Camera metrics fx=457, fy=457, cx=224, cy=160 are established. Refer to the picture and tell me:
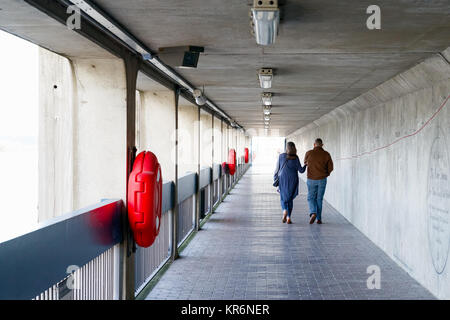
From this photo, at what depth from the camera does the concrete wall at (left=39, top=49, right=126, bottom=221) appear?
3.98m

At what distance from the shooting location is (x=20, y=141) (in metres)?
4.04

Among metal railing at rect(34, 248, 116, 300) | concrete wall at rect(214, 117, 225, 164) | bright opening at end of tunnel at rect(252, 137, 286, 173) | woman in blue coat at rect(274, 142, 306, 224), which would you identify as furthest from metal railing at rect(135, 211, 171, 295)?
bright opening at end of tunnel at rect(252, 137, 286, 173)

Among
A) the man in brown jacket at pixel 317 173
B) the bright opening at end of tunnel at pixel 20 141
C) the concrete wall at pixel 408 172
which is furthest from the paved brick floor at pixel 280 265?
the bright opening at end of tunnel at pixel 20 141

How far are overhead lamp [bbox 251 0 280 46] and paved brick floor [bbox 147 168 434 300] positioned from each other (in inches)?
102

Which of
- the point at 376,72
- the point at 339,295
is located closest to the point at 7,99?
the point at 339,295

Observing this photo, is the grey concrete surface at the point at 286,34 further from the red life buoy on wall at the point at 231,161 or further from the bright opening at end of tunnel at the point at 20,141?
the red life buoy on wall at the point at 231,161

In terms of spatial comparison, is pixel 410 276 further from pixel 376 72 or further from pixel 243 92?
pixel 243 92

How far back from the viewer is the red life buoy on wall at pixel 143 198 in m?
3.79

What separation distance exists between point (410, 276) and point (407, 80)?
7.35ft

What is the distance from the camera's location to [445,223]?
425cm

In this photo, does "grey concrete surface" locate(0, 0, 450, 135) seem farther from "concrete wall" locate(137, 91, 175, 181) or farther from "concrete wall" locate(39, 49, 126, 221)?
"concrete wall" locate(137, 91, 175, 181)

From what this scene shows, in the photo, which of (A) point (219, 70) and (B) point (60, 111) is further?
(A) point (219, 70)

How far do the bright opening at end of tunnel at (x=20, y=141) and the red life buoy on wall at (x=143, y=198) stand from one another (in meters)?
0.94

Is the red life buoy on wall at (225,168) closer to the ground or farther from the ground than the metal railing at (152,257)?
farther from the ground
